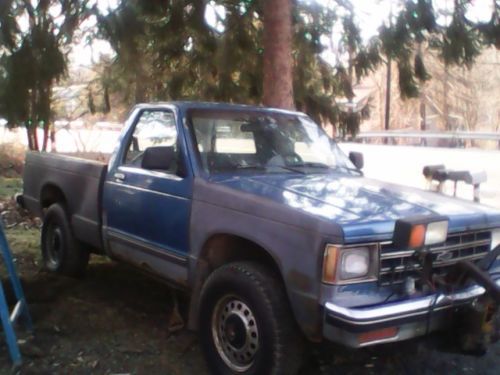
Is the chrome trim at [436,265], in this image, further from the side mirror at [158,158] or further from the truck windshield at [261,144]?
the side mirror at [158,158]

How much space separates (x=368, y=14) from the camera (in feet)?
27.2

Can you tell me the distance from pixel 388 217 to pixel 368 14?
562 cm

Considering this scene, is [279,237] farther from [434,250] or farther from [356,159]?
[356,159]

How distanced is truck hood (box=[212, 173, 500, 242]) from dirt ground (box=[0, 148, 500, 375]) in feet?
2.55

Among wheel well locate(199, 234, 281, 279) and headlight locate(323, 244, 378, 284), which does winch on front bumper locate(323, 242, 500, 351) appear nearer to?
headlight locate(323, 244, 378, 284)

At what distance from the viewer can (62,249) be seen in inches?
229

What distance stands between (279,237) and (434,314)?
98 cm

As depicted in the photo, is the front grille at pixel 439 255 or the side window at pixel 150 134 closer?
the front grille at pixel 439 255

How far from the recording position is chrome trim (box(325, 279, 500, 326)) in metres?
3.05

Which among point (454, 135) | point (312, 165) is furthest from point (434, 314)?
point (454, 135)

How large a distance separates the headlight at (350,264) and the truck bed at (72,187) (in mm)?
2721

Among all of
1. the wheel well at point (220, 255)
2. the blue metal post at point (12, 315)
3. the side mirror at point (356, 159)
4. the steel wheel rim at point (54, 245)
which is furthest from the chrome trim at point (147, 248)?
the side mirror at point (356, 159)

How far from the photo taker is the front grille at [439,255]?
10.9ft

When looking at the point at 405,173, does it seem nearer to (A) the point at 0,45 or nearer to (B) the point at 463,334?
(A) the point at 0,45
